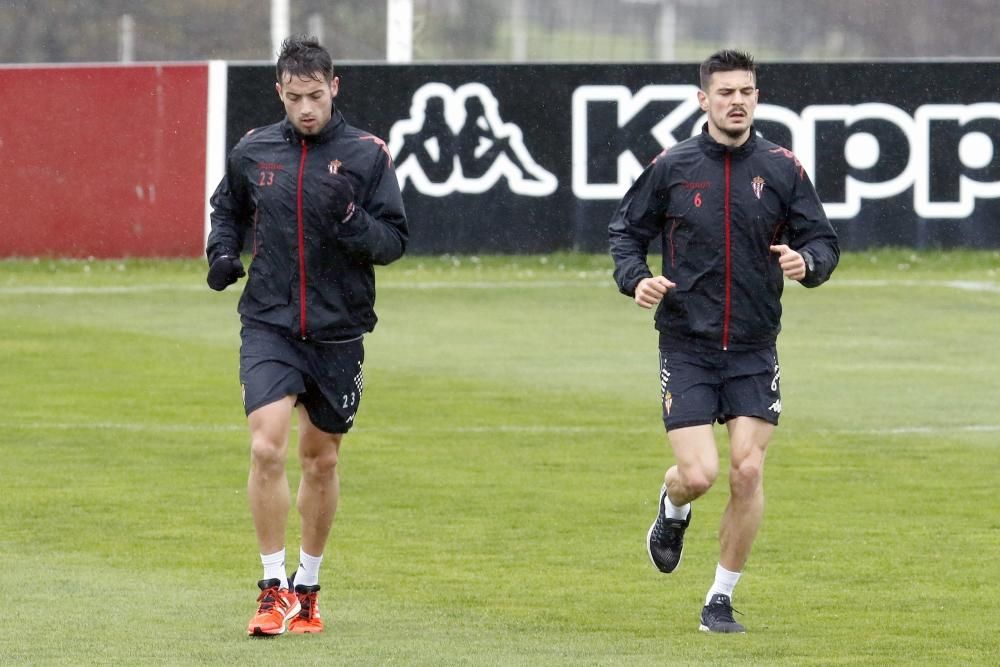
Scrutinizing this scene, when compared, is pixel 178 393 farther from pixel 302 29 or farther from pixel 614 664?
pixel 302 29

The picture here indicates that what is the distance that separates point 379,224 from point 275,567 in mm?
1274

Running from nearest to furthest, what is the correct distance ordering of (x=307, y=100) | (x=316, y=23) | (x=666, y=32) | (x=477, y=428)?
(x=307, y=100)
(x=477, y=428)
(x=666, y=32)
(x=316, y=23)

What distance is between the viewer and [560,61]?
2411 cm

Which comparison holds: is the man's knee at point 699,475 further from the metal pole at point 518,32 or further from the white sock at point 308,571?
the metal pole at point 518,32

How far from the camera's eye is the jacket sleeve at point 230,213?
800 cm

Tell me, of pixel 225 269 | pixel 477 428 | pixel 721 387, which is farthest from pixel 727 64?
pixel 477 428

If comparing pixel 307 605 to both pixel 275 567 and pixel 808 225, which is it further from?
pixel 808 225

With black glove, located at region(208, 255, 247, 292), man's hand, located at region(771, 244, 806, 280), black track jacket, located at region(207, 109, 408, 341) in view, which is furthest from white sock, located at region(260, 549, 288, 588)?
man's hand, located at region(771, 244, 806, 280)

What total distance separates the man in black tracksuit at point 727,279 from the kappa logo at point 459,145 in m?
15.4

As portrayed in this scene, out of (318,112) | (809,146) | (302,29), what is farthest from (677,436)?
(302,29)

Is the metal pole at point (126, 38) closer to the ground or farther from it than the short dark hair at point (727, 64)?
farther from it

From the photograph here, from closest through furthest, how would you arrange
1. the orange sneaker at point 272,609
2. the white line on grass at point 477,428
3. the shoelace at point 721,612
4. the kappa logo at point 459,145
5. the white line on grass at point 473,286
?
the orange sneaker at point 272,609
the shoelace at point 721,612
the white line on grass at point 477,428
the white line on grass at point 473,286
the kappa logo at point 459,145

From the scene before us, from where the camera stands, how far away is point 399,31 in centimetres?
2544

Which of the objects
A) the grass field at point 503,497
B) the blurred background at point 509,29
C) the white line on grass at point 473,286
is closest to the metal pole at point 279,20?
the blurred background at point 509,29
